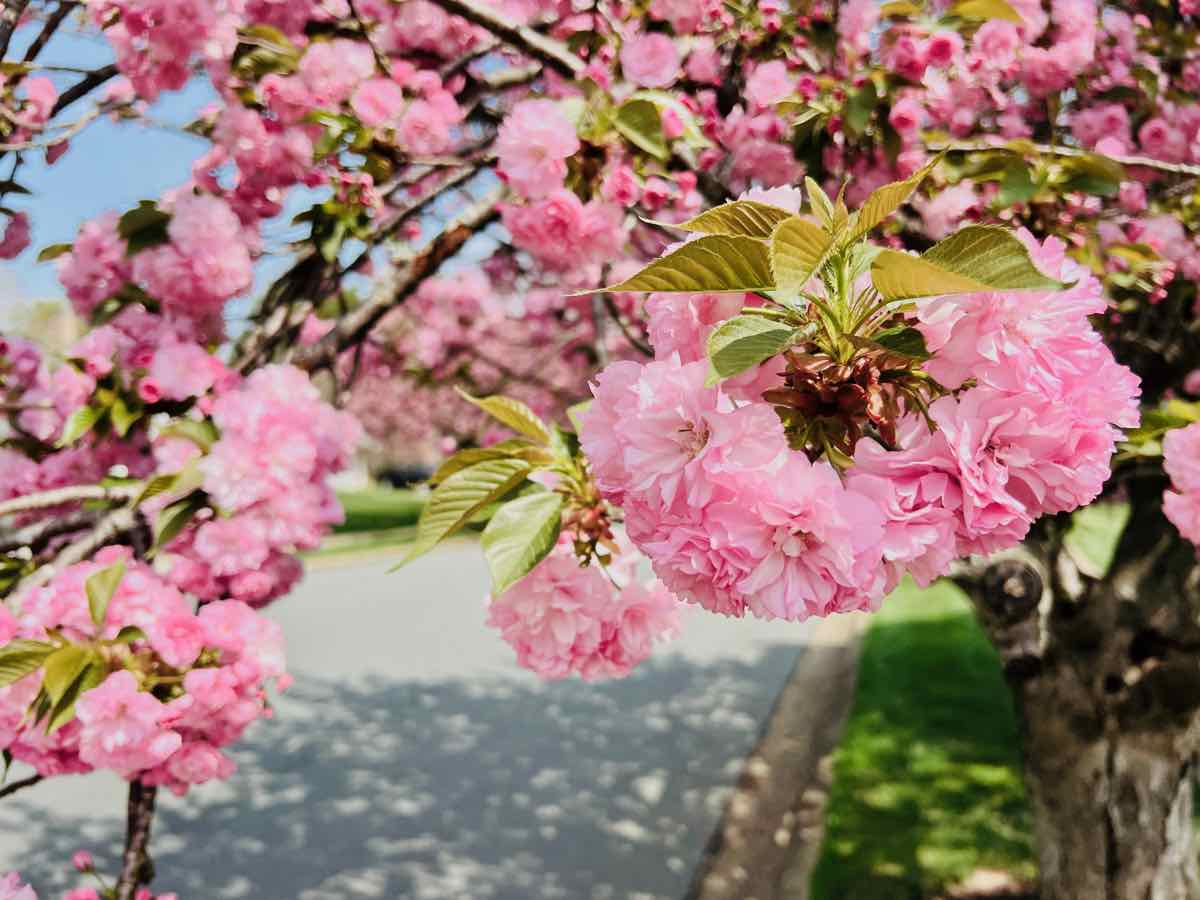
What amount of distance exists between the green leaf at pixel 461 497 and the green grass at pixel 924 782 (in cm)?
304

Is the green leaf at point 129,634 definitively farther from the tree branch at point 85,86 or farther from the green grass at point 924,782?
the green grass at point 924,782

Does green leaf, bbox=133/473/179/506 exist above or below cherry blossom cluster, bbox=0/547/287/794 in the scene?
above

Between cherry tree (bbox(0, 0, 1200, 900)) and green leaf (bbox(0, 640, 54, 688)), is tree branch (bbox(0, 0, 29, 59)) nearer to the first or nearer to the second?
cherry tree (bbox(0, 0, 1200, 900))

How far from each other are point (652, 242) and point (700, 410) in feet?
9.78

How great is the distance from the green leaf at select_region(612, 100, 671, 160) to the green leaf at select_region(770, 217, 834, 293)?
3.87ft

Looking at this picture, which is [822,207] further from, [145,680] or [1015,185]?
[145,680]

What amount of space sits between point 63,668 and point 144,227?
1097 mm

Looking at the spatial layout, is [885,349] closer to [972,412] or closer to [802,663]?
[972,412]

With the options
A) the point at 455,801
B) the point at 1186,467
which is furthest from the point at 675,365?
the point at 455,801

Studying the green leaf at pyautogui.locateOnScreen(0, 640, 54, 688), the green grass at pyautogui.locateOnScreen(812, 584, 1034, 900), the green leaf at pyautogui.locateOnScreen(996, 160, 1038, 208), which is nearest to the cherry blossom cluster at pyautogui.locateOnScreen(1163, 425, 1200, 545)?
the green leaf at pyautogui.locateOnScreen(996, 160, 1038, 208)

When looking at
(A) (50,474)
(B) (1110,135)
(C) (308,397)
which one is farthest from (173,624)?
(B) (1110,135)

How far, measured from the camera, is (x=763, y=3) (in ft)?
7.70

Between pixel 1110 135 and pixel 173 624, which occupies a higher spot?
pixel 1110 135

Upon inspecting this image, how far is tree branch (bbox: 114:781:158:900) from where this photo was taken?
5.21 feet
